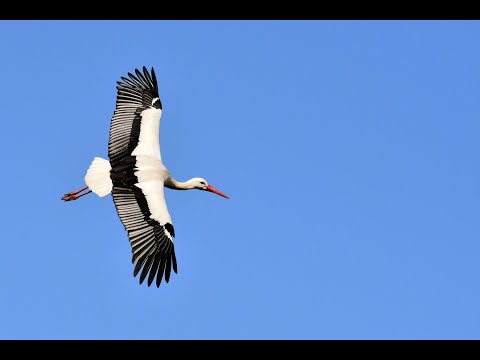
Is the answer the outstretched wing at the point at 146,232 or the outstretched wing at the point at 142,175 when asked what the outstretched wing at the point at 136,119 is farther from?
the outstretched wing at the point at 146,232

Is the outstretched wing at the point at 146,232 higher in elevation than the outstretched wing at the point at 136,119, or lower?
lower

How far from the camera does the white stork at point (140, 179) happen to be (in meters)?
12.8

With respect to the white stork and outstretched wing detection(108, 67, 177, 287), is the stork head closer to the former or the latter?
the white stork

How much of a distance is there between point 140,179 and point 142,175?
107 millimetres

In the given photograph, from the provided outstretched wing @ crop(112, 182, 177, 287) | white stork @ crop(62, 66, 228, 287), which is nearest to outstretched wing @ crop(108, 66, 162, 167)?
white stork @ crop(62, 66, 228, 287)

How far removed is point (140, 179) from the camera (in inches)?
543

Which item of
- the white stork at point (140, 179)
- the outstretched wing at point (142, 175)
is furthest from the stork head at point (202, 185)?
the outstretched wing at point (142, 175)

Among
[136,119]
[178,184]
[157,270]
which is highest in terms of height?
[136,119]

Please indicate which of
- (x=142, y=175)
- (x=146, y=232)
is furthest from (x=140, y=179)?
(x=146, y=232)

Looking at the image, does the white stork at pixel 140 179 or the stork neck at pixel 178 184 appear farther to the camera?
→ the stork neck at pixel 178 184

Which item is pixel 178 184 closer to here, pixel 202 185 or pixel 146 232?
pixel 202 185
